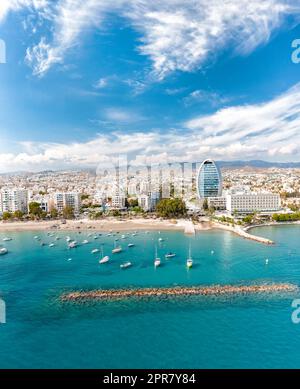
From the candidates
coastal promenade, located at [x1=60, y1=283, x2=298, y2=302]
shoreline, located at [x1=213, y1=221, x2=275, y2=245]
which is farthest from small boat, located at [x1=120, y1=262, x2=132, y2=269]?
shoreline, located at [x1=213, y1=221, x2=275, y2=245]

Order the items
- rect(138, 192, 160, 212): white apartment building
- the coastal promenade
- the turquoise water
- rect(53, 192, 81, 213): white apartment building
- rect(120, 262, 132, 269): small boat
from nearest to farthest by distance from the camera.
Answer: the turquoise water
the coastal promenade
rect(120, 262, 132, 269): small boat
rect(138, 192, 160, 212): white apartment building
rect(53, 192, 81, 213): white apartment building

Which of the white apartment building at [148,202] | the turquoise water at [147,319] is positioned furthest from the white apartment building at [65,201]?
the turquoise water at [147,319]

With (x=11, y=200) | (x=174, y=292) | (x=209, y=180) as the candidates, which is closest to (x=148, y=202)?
(x=209, y=180)

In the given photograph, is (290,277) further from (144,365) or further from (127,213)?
(127,213)

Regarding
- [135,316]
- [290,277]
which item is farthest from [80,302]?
[290,277]

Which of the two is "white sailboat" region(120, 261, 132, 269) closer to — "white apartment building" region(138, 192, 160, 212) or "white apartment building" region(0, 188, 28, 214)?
"white apartment building" region(138, 192, 160, 212)

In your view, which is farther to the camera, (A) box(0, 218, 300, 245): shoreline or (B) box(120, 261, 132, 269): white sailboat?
(A) box(0, 218, 300, 245): shoreline
